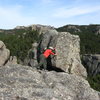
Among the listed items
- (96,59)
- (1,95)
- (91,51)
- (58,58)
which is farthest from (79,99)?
(91,51)

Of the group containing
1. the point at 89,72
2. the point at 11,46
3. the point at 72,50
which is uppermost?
the point at 72,50

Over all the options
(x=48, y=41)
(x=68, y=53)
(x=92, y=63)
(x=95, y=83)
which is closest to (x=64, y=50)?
(x=68, y=53)

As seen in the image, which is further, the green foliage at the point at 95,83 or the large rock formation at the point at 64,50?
the green foliage at the point at 95,83

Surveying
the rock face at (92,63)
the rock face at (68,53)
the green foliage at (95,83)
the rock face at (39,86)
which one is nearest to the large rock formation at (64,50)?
the rock face at (68,53)

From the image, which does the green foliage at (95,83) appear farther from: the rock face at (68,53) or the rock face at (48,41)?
the rock face at (48,41)

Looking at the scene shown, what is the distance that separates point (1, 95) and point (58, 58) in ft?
91.4

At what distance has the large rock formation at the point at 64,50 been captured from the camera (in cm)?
3911

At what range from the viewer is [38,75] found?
13.9m

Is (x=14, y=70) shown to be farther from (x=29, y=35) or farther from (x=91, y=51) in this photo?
(x=91, y=51)

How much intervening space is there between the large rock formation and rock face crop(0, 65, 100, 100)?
2357 cm

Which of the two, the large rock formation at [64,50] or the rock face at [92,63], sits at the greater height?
the large rock formation at [64,50]

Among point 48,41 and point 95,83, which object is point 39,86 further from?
point 95,83

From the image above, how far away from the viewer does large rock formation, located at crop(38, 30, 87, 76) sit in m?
39.1

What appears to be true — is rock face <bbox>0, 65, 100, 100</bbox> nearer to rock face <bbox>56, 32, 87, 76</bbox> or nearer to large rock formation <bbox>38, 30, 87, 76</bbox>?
large rock formation <bbox>38, 30, 87, 76</bbox>
